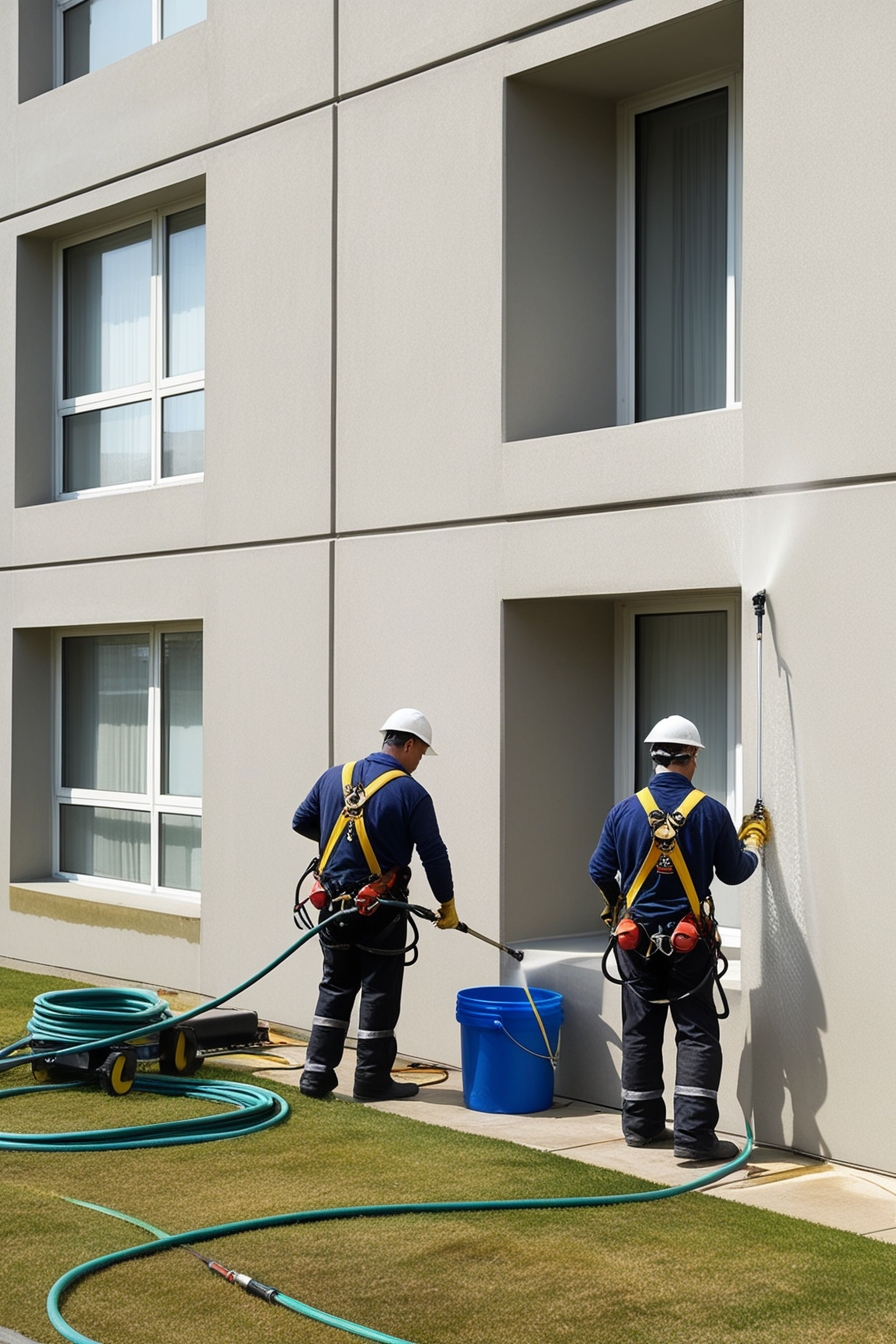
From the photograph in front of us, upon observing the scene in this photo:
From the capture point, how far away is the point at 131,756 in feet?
40.0

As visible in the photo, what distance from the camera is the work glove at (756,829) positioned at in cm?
735

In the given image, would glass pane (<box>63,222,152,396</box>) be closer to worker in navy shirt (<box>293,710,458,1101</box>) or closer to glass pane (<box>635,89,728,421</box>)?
glass pane (<box>635,89,728,421</box>)

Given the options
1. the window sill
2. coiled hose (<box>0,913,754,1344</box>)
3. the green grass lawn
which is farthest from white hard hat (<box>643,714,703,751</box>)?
the window sill

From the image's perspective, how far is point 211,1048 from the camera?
899 centimetres

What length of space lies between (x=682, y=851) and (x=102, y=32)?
906 cm

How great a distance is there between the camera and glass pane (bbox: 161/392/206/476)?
1161 centimetres

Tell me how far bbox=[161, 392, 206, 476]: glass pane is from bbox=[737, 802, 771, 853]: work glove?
5598 millimetres

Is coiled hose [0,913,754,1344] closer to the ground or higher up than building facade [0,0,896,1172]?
closer to the ground

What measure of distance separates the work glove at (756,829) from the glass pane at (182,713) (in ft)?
16.8

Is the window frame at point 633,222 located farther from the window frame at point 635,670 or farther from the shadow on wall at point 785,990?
the shadow on wall at point 785,990

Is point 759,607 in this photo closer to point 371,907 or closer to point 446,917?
point 446,917

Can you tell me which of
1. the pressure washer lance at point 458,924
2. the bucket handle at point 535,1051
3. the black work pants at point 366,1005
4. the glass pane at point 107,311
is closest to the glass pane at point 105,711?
the glass pane at point 107,311

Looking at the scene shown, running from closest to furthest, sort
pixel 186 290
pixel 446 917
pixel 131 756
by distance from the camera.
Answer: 1. pixel 446 917
2. pixel 186 290
3. pixel 131 756

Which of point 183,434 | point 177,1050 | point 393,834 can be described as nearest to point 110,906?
point 177,1050
